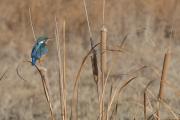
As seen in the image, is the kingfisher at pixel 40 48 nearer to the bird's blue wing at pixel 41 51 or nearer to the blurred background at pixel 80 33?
the bird's blue wing at pixel 41 51

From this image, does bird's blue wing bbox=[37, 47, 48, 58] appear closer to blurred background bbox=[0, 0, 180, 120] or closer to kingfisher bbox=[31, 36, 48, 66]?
kingfisher bbox=[31, 36, 48, 66]

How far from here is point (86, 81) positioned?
2.75 meters

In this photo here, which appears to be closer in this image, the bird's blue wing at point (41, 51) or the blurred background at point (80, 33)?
the bird's blue wing at point (41, 51)

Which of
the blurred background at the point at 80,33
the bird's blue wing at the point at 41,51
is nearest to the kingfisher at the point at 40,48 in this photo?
the bird's blue wing at the point at 41,51

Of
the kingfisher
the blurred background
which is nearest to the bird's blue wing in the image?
the kingfisher

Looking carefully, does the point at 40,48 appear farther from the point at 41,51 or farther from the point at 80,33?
the point at 80,33

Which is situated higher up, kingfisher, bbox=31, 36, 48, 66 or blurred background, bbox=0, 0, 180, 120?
kingfisher, bbox=31, 36, 48, 66

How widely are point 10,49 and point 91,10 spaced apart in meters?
0.46

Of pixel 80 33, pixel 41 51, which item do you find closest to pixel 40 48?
pixel 41 51

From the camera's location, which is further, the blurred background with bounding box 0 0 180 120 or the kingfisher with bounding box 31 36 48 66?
the blurred background with bounding box 0 0 180 120

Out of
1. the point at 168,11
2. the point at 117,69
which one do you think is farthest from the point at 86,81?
the point at 168,11

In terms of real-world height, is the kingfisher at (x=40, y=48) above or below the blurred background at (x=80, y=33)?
above

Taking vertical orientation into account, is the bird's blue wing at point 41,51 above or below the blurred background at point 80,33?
above

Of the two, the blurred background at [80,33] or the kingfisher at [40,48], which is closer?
the kingfisher at [40,48]
